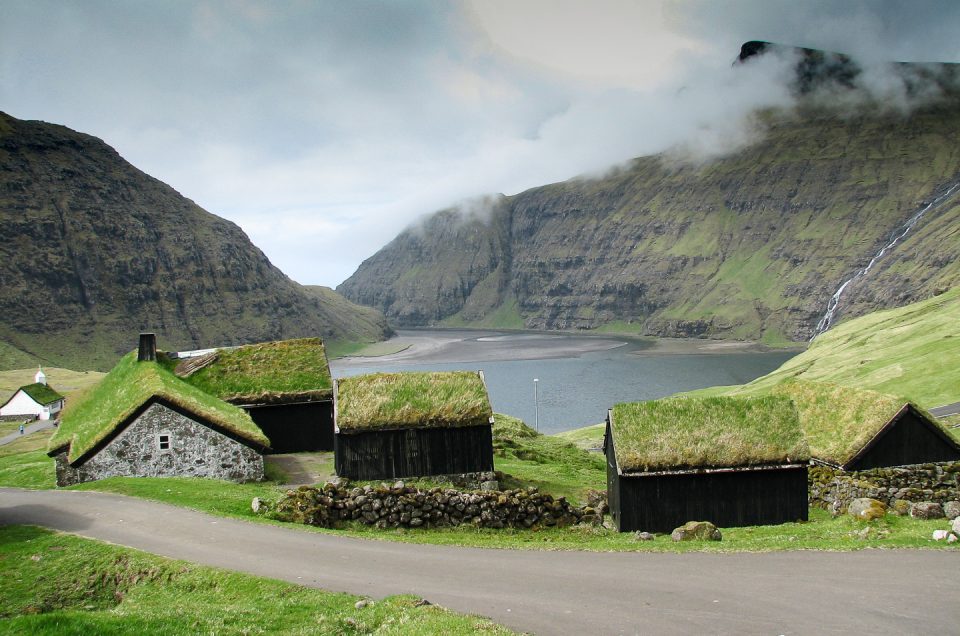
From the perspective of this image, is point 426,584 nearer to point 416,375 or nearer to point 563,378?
point 416,375

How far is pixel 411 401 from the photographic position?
3597 cm

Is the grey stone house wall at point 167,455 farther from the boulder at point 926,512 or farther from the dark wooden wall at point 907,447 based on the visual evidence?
the dark wooden wall at point 907,447

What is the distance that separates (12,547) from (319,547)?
1056cm

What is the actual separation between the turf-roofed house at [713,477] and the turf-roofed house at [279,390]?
23.0 m

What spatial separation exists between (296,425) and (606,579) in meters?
30.7

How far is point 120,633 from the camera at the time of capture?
1313 cm

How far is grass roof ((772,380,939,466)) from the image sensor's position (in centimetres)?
3438

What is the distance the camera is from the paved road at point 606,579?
54.2ft

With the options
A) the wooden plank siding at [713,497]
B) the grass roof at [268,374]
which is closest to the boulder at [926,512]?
the wooden plank siding at [713,497]

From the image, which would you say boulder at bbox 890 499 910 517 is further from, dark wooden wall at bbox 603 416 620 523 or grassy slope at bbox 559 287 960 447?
grassy slope at bbox 559 287 960 447

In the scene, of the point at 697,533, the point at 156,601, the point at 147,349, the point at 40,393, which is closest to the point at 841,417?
the point at 697,533

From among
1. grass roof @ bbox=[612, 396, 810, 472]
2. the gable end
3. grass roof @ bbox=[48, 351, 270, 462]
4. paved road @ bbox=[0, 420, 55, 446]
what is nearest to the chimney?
grass roof @ bbox=[48, 351, 270, 462]

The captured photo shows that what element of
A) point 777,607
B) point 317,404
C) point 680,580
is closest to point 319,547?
point 680,580

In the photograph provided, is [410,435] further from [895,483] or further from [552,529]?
[895,483]
